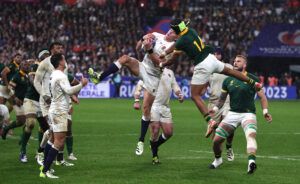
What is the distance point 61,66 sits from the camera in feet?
47.2

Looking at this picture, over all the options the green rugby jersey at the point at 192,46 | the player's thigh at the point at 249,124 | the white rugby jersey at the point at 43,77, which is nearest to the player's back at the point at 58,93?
the white rugby jersey at the point at 43,77

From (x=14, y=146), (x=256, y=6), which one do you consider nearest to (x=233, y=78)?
(x=14, y=146)

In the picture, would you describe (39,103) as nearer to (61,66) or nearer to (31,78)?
(31,78)

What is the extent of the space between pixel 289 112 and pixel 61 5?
92.1 feet

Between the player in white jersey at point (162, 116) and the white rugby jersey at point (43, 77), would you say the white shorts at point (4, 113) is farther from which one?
the white rugby jersey at point (43, 77)

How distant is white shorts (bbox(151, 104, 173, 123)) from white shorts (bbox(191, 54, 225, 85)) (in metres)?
2.45

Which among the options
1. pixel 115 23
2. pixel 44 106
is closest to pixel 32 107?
pixel 44 106

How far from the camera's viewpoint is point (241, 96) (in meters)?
15.8

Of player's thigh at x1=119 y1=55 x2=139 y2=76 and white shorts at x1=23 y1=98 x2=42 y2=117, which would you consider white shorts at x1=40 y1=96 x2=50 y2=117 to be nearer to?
white shorts at x1=23 y1=98 x2=42 y2=117

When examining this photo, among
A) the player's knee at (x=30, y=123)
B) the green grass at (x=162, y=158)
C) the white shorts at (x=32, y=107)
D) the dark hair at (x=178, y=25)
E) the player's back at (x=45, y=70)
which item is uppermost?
the dark hair at (x=178, y=25)

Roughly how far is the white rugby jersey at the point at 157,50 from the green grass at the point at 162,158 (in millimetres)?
2256

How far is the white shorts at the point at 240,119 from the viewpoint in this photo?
1546 centimetres

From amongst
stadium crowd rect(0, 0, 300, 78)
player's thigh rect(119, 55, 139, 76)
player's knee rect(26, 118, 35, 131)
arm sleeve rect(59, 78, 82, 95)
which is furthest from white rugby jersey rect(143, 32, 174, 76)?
stadium crowd rect(0, 0, 300, 78)

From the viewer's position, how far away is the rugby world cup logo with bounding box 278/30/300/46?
54.9 metres
